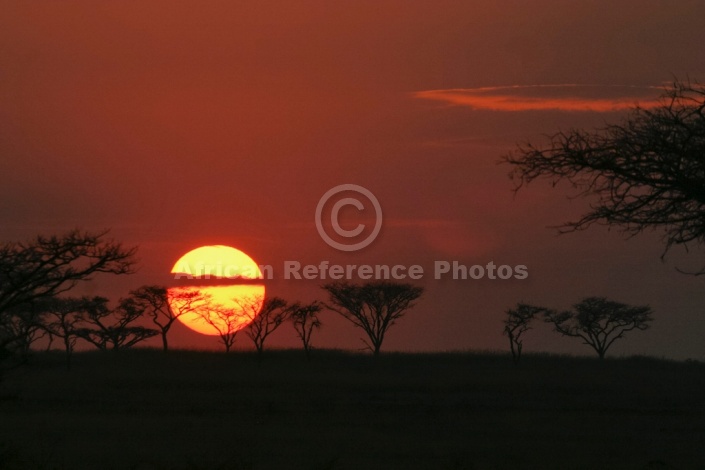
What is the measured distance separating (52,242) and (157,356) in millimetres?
42373

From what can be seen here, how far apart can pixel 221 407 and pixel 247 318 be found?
36.9m

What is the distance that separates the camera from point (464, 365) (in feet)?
175

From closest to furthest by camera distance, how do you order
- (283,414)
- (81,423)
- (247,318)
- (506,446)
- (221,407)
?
(506,446) < (81,423) < (283,414) < (221,407) < (247,318)

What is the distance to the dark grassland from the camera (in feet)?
55.2

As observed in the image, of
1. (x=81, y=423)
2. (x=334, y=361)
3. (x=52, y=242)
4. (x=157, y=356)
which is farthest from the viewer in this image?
(x=334, y=361)

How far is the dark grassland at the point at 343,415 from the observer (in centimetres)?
1683

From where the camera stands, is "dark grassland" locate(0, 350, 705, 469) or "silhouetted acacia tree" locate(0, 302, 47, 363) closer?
"silhouetted acacia tree" locate(0, 302, 47, 363)

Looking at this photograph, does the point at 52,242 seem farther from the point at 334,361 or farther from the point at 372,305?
the point at 372,305

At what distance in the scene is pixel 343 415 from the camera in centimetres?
2670

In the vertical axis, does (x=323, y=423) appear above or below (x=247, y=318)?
below

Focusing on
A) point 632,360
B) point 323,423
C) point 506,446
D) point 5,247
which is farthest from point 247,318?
point 5,247

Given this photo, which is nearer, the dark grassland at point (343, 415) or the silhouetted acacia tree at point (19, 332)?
the silhouetted acacia tree at point (19, 332)

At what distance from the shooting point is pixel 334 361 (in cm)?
5547

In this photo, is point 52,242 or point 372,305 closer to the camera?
point 52,242
